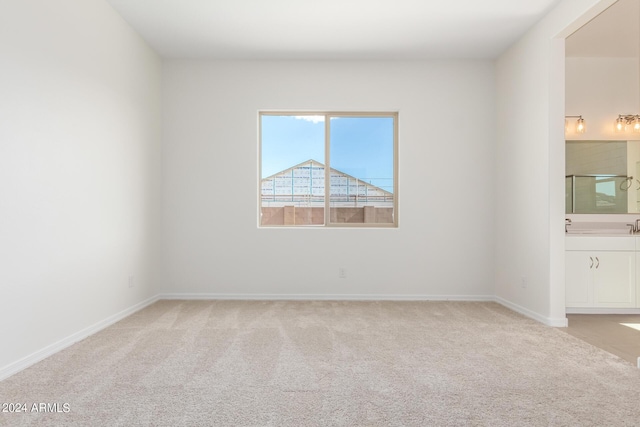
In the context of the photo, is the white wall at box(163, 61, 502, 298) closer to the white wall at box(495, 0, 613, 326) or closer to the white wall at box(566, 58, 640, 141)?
the white wall at box(495, 0, 613, 326)

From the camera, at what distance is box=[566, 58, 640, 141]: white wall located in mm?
5051

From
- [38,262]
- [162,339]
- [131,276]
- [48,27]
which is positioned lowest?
[162,339]

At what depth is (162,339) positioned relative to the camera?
346cm

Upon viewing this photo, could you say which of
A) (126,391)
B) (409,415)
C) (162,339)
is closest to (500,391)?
(409,415)

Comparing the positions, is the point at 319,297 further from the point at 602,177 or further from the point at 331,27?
the point at 602,177

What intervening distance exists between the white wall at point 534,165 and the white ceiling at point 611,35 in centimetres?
54

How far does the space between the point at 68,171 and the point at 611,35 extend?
5.21m

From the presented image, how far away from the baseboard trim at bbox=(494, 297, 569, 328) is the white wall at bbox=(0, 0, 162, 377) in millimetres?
3954

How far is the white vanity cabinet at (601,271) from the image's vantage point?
4363mm

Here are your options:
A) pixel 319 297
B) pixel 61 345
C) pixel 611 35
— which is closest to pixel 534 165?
pixel 611 35

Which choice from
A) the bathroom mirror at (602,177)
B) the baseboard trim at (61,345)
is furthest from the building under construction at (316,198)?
the bathroom mirror at (602,177)

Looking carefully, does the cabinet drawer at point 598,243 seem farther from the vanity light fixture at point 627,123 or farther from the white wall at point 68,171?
the white wall at point 68,171

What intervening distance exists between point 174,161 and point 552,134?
159 inches

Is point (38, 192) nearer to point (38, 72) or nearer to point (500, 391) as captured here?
point (38, 72)
